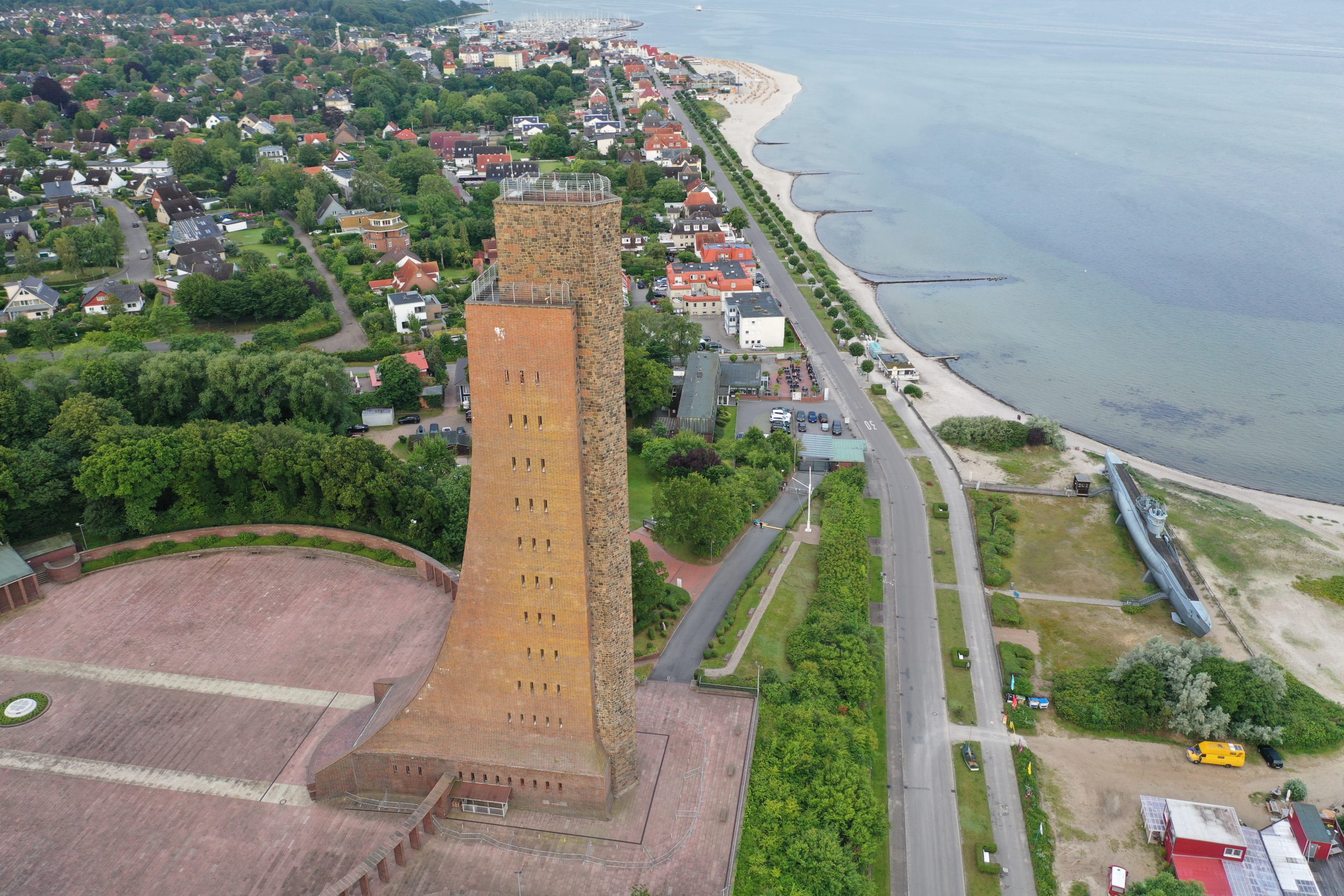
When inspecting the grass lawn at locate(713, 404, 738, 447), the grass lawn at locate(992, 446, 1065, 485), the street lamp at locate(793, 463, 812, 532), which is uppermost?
the street lamp at locate(793, 463, 812, 532)

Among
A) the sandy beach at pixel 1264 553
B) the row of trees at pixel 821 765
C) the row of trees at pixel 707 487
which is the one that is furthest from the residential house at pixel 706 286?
the row of trees at pixel 821 765

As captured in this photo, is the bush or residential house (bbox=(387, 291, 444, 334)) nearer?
the bush

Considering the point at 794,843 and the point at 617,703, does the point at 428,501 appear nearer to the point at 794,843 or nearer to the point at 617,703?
the point at 617,703

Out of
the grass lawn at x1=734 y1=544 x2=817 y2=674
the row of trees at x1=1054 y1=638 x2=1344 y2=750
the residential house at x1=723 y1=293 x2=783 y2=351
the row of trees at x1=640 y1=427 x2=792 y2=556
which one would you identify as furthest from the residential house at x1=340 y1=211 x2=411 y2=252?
the row of trees at x1=1054 y1=638 x2=1344 y2=750

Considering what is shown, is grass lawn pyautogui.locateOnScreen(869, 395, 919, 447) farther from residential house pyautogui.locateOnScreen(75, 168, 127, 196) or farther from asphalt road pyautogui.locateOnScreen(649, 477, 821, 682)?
residential house pyautogui.locateOnScreen(75, 168, 127, 196)

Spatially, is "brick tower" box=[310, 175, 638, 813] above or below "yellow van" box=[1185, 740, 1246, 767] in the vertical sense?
above

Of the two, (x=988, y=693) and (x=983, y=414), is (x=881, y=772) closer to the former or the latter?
(x=988, y=693)
